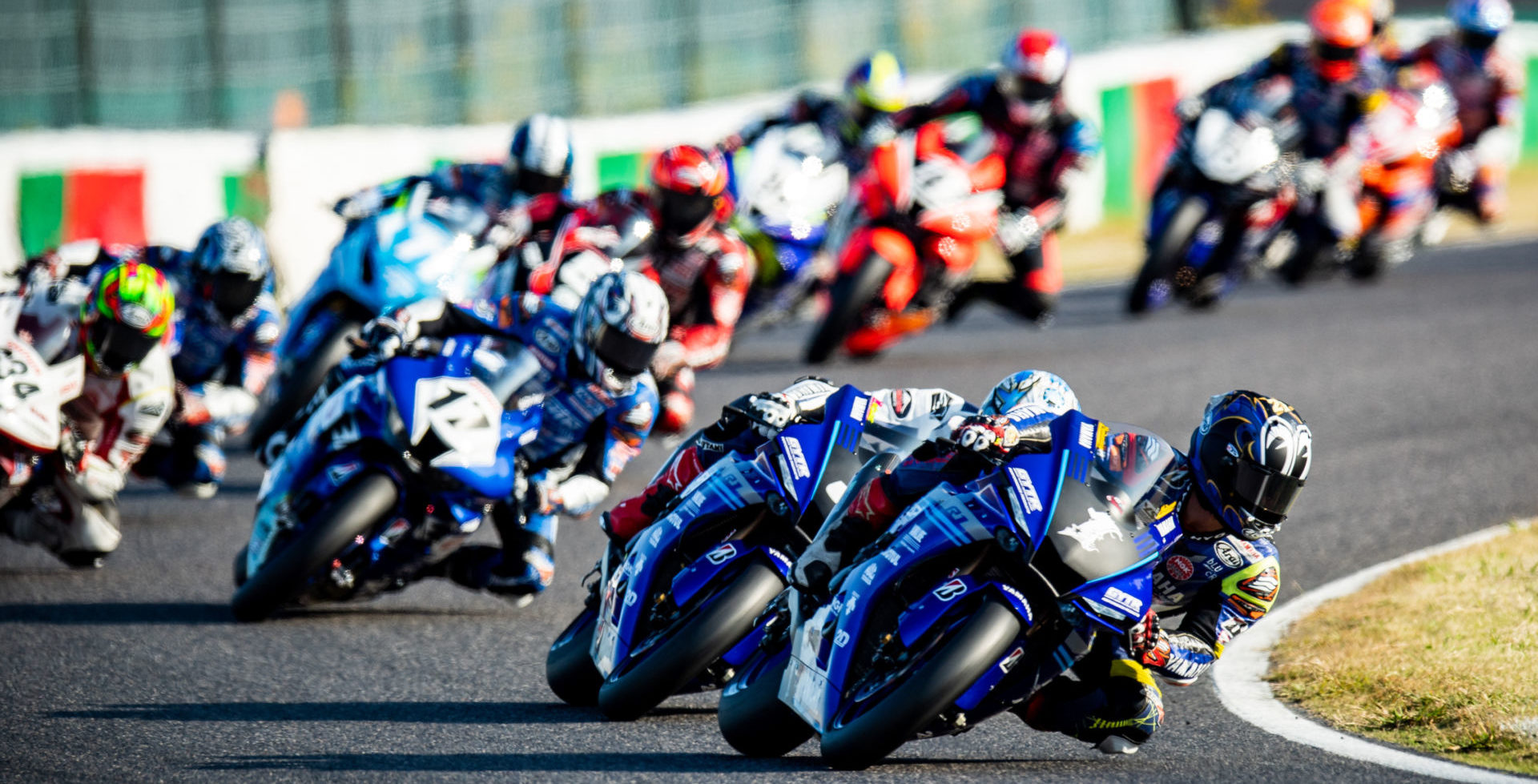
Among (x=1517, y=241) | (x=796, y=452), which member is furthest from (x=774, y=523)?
(x=1517, y=241)

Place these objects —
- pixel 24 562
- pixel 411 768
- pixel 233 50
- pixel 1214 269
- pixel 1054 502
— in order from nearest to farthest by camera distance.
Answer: pixel 1054 502, pixel 411 768, pixel 24 562, pixel 1214 269, pixel 233 50

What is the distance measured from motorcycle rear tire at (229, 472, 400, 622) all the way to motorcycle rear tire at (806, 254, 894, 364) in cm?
584

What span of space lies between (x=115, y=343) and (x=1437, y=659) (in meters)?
5.22

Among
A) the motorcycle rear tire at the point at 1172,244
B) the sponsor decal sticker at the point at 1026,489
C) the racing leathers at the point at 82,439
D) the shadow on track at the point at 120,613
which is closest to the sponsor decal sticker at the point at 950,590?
the sponsor decal sticker at the point at 1026,489

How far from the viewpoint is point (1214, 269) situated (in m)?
14.6

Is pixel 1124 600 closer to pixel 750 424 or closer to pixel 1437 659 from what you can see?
pixel 750 424

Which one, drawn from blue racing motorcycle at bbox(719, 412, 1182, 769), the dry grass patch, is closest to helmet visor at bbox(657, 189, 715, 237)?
the dry grass patch

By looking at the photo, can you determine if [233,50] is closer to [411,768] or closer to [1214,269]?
[1214,269]

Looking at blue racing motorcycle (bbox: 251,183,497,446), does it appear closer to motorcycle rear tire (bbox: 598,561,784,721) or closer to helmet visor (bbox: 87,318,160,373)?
helmet visor (bbox: 87,318,160,373)

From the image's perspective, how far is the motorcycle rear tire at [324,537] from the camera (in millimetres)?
7074

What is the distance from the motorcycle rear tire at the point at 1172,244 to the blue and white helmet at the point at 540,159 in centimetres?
452

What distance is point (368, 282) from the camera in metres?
10.2

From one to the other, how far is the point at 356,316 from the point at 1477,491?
18.0ft

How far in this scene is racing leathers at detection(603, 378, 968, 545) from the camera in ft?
20.2
